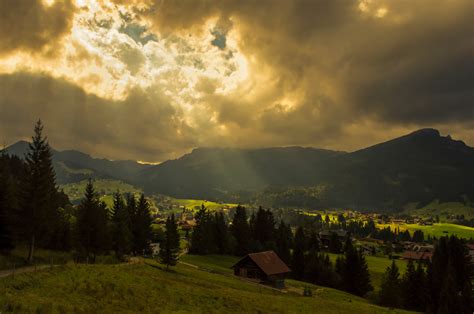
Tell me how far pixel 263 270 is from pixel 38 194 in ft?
183

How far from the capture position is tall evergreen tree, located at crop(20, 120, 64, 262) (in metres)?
Answer: 53.7

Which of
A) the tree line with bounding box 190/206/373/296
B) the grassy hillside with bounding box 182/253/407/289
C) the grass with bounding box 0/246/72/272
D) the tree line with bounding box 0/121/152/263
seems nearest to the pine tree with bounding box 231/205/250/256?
the tree line with bounding box 190/206/373/296

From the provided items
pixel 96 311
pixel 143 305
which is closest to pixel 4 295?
pixel 96 311

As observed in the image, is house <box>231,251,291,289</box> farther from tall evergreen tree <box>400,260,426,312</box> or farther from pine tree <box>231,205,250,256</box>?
pine tree <box>231,205,250,256</box>

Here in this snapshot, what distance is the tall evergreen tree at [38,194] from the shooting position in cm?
5372

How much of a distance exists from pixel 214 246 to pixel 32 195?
75708mm

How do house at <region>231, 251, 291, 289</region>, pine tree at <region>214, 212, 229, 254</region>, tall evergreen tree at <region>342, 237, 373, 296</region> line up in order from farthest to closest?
1. pine tree at <region>214, 212, 229, 254</region>
2. tall evergreen tree at <region>342, 237, 373, 296</region>
3. house at <region>231, 251, 291, 289</region>

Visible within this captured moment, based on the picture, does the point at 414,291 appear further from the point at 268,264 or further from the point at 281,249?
the point at 281,249

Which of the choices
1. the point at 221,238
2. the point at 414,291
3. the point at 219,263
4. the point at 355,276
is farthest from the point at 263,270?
the point at 221,238

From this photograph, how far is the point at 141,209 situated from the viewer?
96500 mm

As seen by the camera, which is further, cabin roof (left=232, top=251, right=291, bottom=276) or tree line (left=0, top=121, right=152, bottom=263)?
cabin roof (left=232, top=251, right=291, bottom=276)

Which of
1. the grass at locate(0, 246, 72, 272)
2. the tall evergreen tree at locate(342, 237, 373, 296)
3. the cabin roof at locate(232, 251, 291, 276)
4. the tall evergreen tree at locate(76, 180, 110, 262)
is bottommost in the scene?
the tall evergreen tree at locate(342, 237, 373, 296)

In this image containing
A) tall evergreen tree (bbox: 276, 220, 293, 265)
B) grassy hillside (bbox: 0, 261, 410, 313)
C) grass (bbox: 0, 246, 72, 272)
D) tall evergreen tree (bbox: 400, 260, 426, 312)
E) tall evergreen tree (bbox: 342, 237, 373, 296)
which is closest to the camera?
grassy hillside (bbox: 0, 261, 410, 313)

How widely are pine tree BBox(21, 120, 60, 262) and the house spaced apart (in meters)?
51.2
